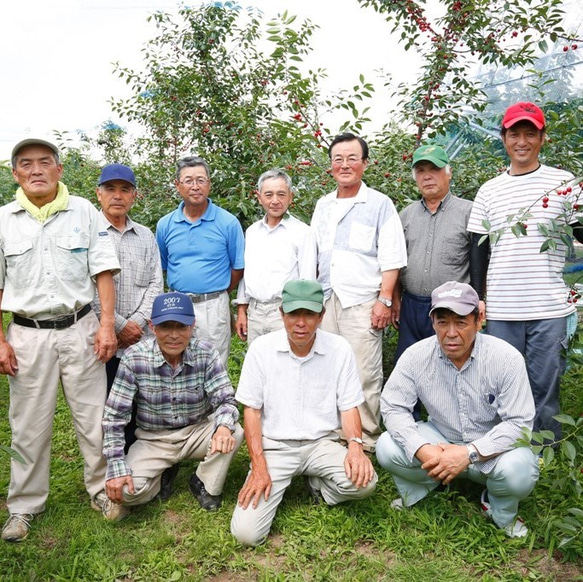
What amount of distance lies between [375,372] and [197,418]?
3.55 ft

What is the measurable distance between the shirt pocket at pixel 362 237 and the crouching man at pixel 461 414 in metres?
0.69

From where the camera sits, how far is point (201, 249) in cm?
337

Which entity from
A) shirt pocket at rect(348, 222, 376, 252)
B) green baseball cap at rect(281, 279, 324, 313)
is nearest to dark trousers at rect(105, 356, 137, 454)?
green baseball cap at rect(281, 279, 324, 313)

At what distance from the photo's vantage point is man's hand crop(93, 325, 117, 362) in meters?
2.85

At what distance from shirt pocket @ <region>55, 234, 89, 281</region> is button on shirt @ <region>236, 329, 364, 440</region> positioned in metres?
0.95

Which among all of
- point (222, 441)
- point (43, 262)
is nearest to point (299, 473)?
point (222, 441)

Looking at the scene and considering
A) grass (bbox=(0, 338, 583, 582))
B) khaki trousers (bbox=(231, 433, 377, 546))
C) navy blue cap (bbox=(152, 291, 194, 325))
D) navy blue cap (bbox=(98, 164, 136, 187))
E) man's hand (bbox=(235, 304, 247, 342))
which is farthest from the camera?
man's hand (bbox=(235, 304, 247, 342))

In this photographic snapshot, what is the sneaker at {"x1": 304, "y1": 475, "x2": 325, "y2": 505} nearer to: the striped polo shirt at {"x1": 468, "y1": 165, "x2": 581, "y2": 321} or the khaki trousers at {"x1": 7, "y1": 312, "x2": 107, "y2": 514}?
the khaki trousers at {"x1": 7, "y1": 312, "x2": 107, "y2": 514}

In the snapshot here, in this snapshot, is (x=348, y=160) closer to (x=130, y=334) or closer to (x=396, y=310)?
(x=396, y=310)

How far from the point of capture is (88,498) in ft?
10.3

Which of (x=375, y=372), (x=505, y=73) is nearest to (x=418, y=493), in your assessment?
(x=375, y=372)

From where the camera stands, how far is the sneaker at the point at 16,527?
2717 mm

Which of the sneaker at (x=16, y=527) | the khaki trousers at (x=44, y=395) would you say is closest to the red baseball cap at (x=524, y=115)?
the khaki trousers at (x=44, y=395)

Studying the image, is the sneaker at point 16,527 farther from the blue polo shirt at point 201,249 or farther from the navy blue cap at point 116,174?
the navy blue cap at point 116,174
